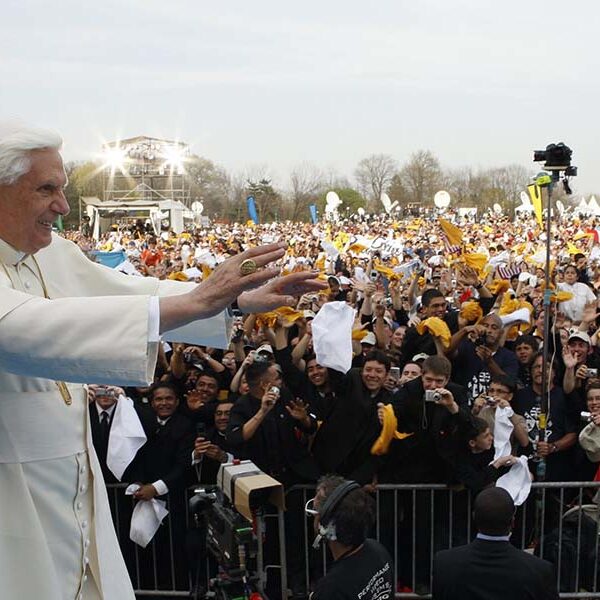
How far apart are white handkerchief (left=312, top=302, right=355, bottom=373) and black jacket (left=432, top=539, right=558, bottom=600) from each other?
7.64 feet

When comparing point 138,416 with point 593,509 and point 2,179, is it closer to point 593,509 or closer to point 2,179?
point 593,509

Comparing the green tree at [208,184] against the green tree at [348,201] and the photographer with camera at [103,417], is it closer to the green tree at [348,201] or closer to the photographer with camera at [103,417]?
the green tree at [348,201]

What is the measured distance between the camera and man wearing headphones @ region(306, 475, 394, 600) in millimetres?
3418

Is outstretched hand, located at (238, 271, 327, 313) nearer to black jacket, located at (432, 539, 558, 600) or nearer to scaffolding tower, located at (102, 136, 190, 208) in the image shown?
black jacket, located at (432, 539, 558, 600)

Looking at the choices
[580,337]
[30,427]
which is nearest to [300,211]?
[580,337]

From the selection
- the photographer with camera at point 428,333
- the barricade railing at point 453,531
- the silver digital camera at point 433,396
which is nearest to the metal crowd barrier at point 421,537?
the barricade railing at point 453,531

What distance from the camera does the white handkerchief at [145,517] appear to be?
5258 mm

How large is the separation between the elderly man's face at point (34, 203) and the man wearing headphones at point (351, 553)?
214cm

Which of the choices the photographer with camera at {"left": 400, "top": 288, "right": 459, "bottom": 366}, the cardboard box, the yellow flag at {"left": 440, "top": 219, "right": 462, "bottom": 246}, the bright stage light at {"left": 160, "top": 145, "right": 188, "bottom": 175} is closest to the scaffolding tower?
the bright stage light at {"left": 160, "top": 145, "right": 188, "bottom": 175}

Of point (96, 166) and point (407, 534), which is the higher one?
point (96, 166)

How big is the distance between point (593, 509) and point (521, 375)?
2424 millimetres

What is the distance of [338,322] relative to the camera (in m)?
5.96

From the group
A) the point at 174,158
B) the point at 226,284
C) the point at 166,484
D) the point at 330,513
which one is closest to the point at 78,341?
the point at 226,284

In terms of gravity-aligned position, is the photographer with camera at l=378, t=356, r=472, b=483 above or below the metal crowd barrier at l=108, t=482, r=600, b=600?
above
